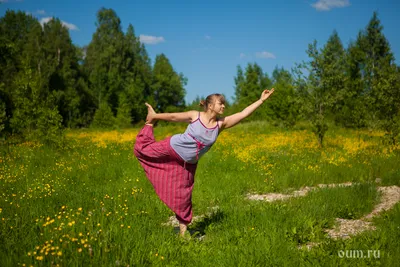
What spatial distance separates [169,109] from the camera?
52.1 metres

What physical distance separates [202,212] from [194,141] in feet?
7.55

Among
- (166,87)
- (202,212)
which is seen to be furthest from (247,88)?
(202,212)

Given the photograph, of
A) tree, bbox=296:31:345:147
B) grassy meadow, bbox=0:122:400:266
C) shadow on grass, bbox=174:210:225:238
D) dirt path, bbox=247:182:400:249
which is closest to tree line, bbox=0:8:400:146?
tree, bbox=296:31:345:147

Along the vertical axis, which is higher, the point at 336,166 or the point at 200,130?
the point at 200,130

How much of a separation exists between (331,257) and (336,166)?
22.5 feet

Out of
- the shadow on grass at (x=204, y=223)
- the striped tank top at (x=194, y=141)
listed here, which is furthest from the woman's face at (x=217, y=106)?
the shadow on grass at (x=204, y=223)

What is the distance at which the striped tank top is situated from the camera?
4449 millimetres

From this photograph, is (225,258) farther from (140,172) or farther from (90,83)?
(90,83)

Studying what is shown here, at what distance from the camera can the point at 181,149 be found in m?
4.51

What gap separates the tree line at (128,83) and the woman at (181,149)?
33.8 ft

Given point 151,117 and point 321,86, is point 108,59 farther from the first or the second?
point 151,117

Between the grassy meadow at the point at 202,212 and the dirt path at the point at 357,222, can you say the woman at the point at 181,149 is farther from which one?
the dirt path at the point at 357,222

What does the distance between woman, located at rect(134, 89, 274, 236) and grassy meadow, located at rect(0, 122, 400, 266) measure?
45 cm

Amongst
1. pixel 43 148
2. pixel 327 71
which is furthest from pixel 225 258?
pixel 327 71
